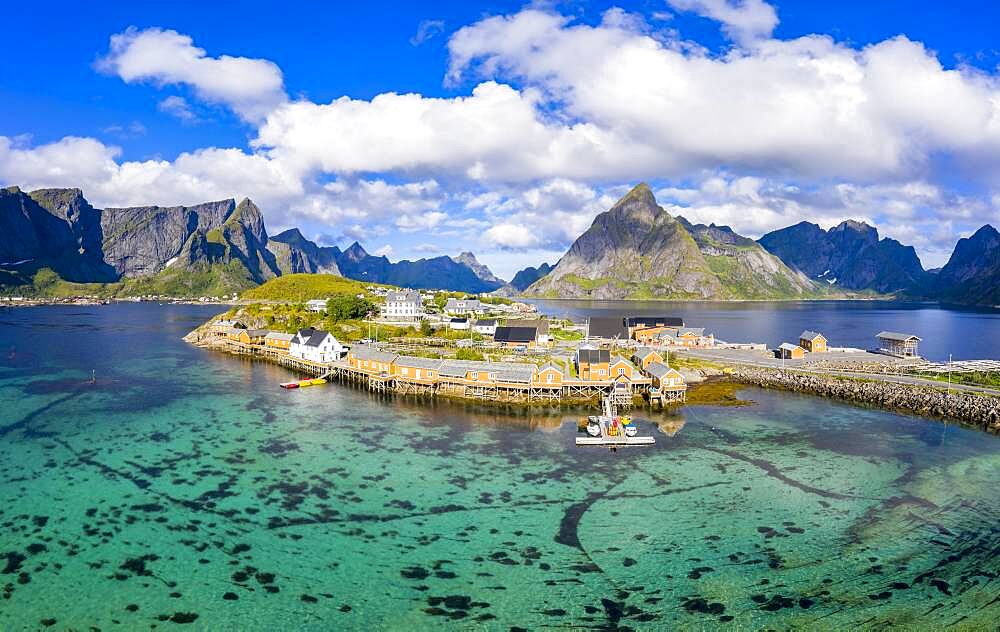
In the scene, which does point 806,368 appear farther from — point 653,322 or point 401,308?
point 401,308

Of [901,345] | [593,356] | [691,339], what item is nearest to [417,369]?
[593,356]

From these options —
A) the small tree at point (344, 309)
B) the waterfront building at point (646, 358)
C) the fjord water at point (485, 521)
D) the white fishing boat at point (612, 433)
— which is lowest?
the fjord water at point (485, 521)

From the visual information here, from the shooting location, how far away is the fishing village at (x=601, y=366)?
55.7 m

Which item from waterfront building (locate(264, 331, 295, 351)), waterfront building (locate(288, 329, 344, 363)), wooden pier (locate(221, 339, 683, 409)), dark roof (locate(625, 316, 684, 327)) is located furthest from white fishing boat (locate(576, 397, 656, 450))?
dark roof (locate(625, 316, 684, 327))

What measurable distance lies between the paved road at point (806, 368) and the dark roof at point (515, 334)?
2204cm

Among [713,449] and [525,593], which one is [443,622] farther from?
[713,449]

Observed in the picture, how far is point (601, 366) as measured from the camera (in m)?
58.0

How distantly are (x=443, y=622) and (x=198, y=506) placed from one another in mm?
16531

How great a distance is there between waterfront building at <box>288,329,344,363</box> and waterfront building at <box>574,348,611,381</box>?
34097 millimetres

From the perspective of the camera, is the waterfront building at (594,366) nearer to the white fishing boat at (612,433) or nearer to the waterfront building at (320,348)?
the white fishing boat at (612,433)

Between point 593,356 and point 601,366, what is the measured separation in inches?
50.8

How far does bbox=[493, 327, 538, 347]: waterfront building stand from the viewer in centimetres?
7794

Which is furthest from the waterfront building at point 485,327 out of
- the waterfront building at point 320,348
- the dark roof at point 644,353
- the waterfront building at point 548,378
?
the waterfront building at point 548,378

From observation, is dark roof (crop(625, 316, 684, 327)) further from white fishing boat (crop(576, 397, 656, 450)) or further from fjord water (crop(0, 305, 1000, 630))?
white fishing boat (crop(576, 397, 656, 450))
